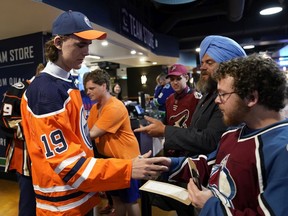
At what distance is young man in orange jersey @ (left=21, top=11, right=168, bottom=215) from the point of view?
3.87 feet

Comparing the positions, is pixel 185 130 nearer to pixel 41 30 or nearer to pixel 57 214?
pixel 57 214

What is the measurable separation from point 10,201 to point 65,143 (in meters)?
3.21

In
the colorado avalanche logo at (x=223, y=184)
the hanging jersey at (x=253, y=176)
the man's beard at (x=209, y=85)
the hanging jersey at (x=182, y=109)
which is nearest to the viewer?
the hanging jersey at (x=253, y=176)

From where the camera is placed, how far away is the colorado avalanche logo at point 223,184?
96cm

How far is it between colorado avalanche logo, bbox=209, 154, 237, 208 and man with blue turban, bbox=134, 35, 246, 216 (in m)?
0.31

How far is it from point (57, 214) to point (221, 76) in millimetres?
1007

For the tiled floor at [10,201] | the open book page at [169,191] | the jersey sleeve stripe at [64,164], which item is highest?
the jersey sleeve stripe at [64,164]

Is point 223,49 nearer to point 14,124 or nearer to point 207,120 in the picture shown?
point 207,120

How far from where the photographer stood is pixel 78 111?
132 cm

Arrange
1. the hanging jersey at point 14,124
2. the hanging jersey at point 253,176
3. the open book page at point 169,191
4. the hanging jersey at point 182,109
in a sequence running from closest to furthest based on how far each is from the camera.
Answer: the hanging jersey at point 253,176 → the open book page at point 169,191 → the hanging jersey at point 14,124 → the hanging jersey at point 182,109

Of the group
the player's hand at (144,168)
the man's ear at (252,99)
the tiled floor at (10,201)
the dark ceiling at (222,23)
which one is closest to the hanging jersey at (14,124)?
the tiled floor at (10,201)

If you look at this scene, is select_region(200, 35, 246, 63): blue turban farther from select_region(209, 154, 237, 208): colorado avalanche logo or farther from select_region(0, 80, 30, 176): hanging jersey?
select_region(0, 80, 30, 176): hanging jersey

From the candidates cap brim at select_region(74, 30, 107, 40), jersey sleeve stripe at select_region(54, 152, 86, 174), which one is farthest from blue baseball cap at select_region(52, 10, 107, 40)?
jersey sleeve stripe at select_region(54, 152, 86, 174)

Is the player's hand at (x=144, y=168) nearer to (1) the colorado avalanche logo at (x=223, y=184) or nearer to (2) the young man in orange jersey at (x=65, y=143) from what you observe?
(2) the young man in orange jersey at (x=65, y=143)
